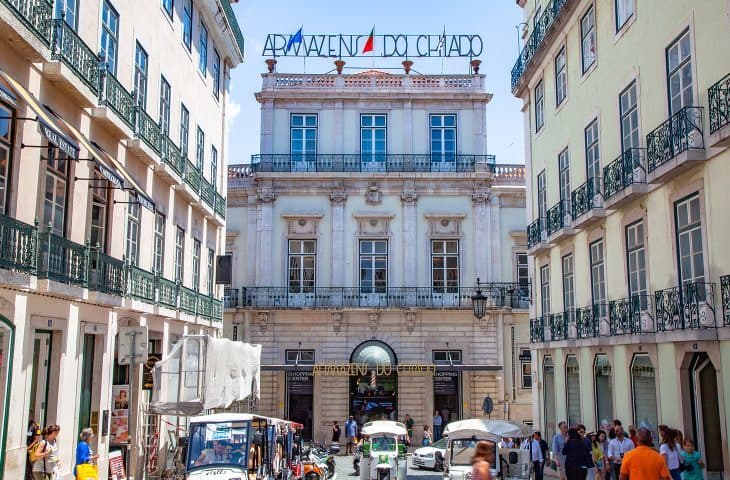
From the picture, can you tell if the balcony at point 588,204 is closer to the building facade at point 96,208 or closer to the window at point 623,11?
the window at point 623,11

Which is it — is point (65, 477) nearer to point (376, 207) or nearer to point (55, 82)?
point (55, 82)

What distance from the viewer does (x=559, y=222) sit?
2277 centimetres

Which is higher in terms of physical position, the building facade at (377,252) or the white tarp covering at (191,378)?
the building facade at (377,252)

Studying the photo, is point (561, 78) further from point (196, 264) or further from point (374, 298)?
point (374, 298)

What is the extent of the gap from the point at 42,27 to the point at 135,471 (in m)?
10.5

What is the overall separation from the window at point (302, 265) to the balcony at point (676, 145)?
2059 cm

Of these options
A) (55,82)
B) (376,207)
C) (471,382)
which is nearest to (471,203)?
(376,207)

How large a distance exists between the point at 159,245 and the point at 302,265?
1480cm

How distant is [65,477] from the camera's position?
14922 mm

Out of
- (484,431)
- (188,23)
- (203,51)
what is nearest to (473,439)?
(484,431)

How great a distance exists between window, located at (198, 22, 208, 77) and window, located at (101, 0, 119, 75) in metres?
7.40

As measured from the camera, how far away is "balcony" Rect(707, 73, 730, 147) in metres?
13.4

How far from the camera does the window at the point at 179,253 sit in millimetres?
22470

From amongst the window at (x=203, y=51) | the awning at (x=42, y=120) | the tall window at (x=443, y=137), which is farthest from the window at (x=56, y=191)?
the tall window at (x=443, y=137)
